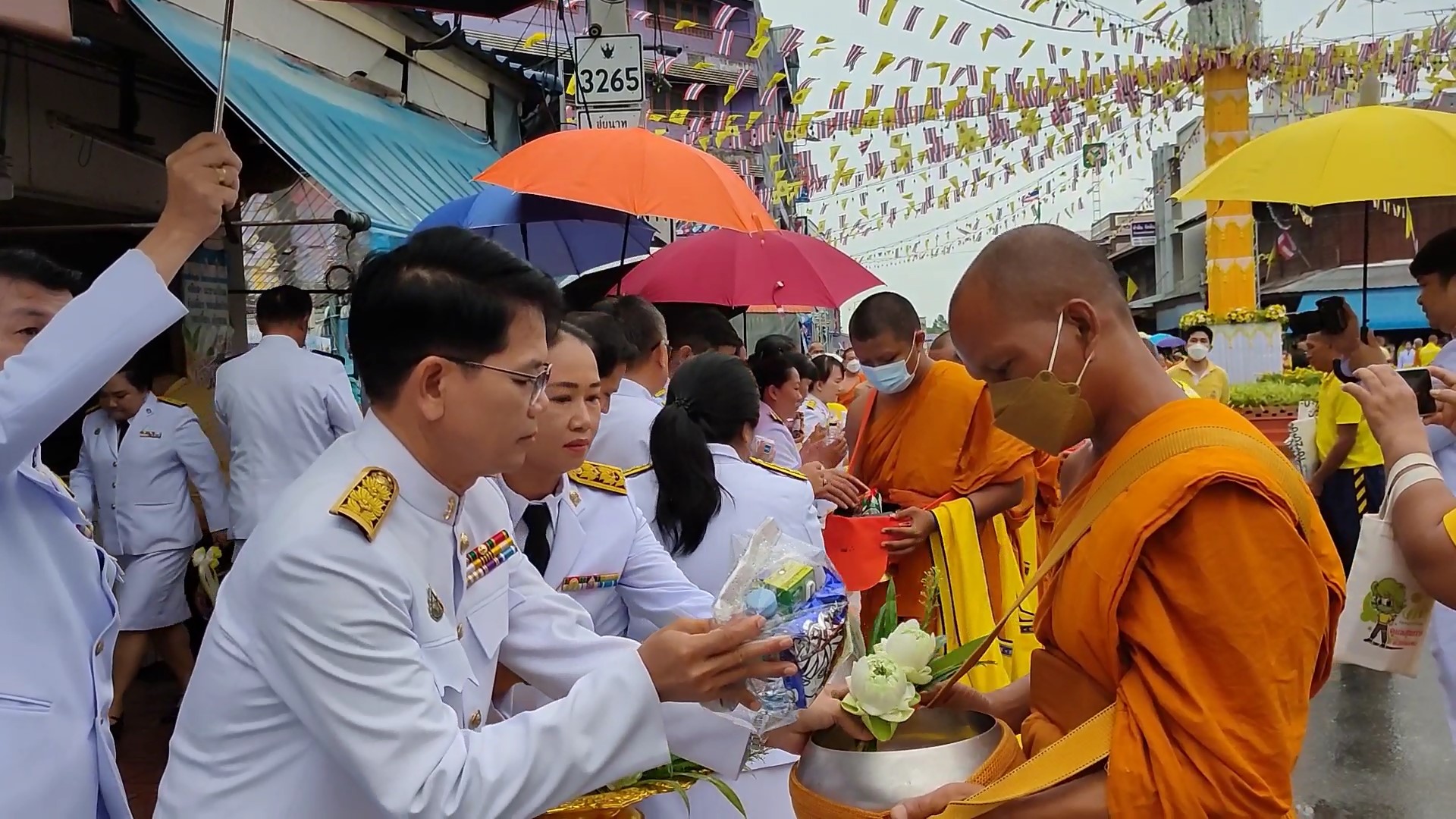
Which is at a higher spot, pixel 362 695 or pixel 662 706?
pixel 362 695

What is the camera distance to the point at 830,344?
5184 centimetres

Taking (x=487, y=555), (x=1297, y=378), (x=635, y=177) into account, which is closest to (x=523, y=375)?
(x=487, y=555)

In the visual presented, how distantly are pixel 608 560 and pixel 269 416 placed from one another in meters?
3.24

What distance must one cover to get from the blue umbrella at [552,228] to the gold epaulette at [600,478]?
2.81 m

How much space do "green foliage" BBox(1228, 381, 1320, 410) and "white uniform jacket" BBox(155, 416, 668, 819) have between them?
12.2 meters

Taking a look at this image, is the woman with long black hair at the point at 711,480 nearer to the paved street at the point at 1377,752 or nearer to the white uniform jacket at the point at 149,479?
the paved street at the point at 1377,752

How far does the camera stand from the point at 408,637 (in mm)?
1555

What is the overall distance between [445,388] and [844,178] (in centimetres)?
1117

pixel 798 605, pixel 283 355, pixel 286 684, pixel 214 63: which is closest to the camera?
pixel 286 684

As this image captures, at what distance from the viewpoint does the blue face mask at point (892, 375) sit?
5016 millimetres

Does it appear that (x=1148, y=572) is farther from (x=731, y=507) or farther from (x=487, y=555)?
(x=731, y=507)

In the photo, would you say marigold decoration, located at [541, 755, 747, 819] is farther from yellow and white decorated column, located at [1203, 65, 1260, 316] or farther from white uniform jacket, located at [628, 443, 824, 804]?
yellow and white decorated column, located at [1203, 65, 1260, 316]

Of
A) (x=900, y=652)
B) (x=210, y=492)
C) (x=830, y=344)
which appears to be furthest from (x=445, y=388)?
(x=830, y=344)

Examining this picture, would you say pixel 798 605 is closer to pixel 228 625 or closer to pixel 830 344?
pixel 228 625
